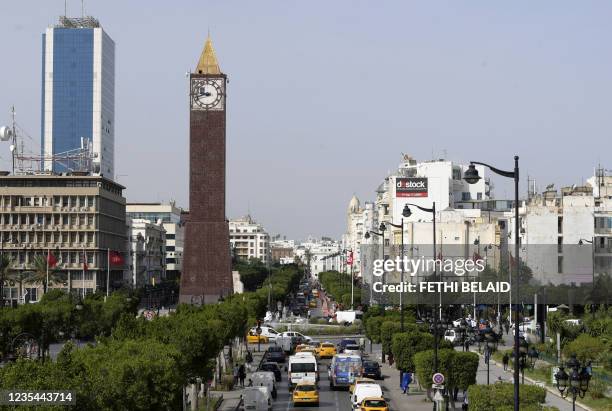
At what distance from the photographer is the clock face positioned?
12312 cm

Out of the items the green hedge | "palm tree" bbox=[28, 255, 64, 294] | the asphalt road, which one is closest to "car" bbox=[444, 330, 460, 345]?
the asphalt road

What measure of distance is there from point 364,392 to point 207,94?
79.7 meters

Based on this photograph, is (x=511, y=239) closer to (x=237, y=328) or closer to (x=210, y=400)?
(x=237, y=328)

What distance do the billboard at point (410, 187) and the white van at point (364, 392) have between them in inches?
4358

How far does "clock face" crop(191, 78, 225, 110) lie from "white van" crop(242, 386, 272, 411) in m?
76.8

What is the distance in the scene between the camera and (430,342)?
186 feet

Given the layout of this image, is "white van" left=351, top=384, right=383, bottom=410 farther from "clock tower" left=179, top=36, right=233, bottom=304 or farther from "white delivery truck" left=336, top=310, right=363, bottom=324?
"clock tower" left=179, top=36, right=233, bottom=304

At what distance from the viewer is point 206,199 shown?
12200 cm

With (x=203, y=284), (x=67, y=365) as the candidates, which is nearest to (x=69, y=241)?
(x=203, y=284)

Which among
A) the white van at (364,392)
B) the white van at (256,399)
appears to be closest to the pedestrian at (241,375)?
the white van at (256,399)

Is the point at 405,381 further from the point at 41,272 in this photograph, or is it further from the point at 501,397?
the point at 41,272

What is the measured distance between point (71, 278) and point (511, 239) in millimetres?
52180

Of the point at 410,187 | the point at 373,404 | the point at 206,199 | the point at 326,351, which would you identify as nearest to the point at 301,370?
the point at 373,404

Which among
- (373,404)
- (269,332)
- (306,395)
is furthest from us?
(269,332)
